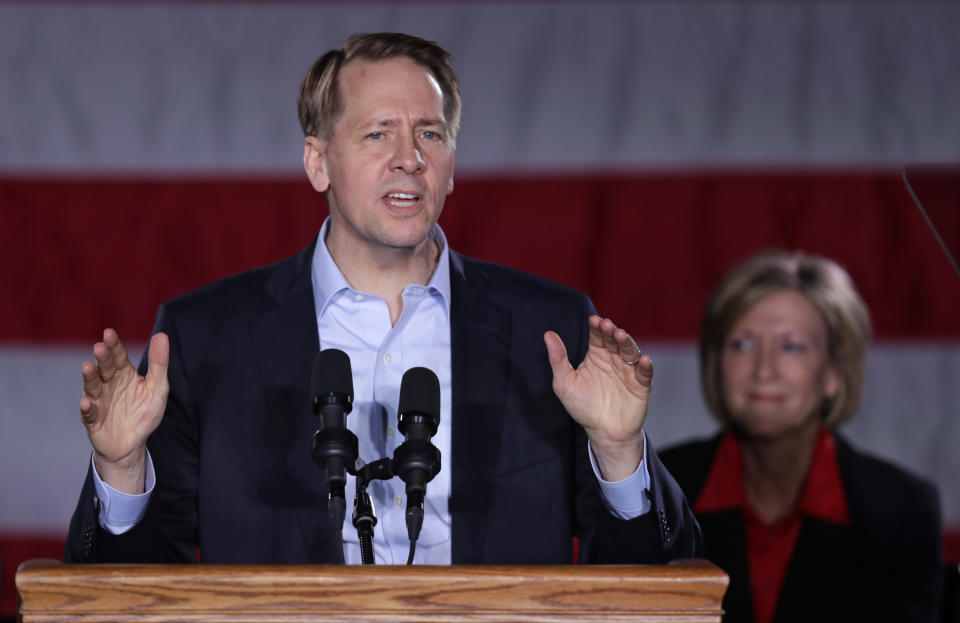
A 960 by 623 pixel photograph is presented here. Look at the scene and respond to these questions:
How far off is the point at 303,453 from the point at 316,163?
477 millimetres

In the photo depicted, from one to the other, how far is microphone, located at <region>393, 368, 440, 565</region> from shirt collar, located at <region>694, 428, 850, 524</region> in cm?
142

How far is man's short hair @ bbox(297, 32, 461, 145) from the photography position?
1809mm

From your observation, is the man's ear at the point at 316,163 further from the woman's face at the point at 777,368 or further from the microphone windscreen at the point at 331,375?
the woman's face at the point at 777,368

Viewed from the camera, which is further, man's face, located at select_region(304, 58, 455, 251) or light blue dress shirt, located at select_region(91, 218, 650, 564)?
man's face, located at select_region(304, 58, 455, 251)

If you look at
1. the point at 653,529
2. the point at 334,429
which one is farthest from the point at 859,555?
the point at 334,429

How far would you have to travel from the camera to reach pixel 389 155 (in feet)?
5.75

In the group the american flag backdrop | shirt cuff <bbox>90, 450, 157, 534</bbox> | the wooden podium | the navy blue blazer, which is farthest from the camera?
the american flag backdrop

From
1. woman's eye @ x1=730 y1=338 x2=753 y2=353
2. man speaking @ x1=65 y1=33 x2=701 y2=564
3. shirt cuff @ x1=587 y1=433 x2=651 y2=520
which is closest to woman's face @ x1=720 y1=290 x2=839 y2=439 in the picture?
woman's eye @ x1=730 y1=338 x2=753 y2=353

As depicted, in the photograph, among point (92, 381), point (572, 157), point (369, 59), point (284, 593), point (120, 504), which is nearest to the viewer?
point (284, 593)

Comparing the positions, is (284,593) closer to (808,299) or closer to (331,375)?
(331,375)

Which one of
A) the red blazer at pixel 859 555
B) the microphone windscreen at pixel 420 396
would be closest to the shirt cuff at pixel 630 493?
the microphone windscreen at pixel 420 396

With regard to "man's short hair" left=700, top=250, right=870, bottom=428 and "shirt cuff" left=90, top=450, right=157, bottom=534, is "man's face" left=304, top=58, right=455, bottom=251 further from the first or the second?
"man's short hair" left=700, top=250, right=870, bottom=428

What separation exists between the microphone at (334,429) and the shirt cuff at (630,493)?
40cm

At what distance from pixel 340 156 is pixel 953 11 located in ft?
6.53
